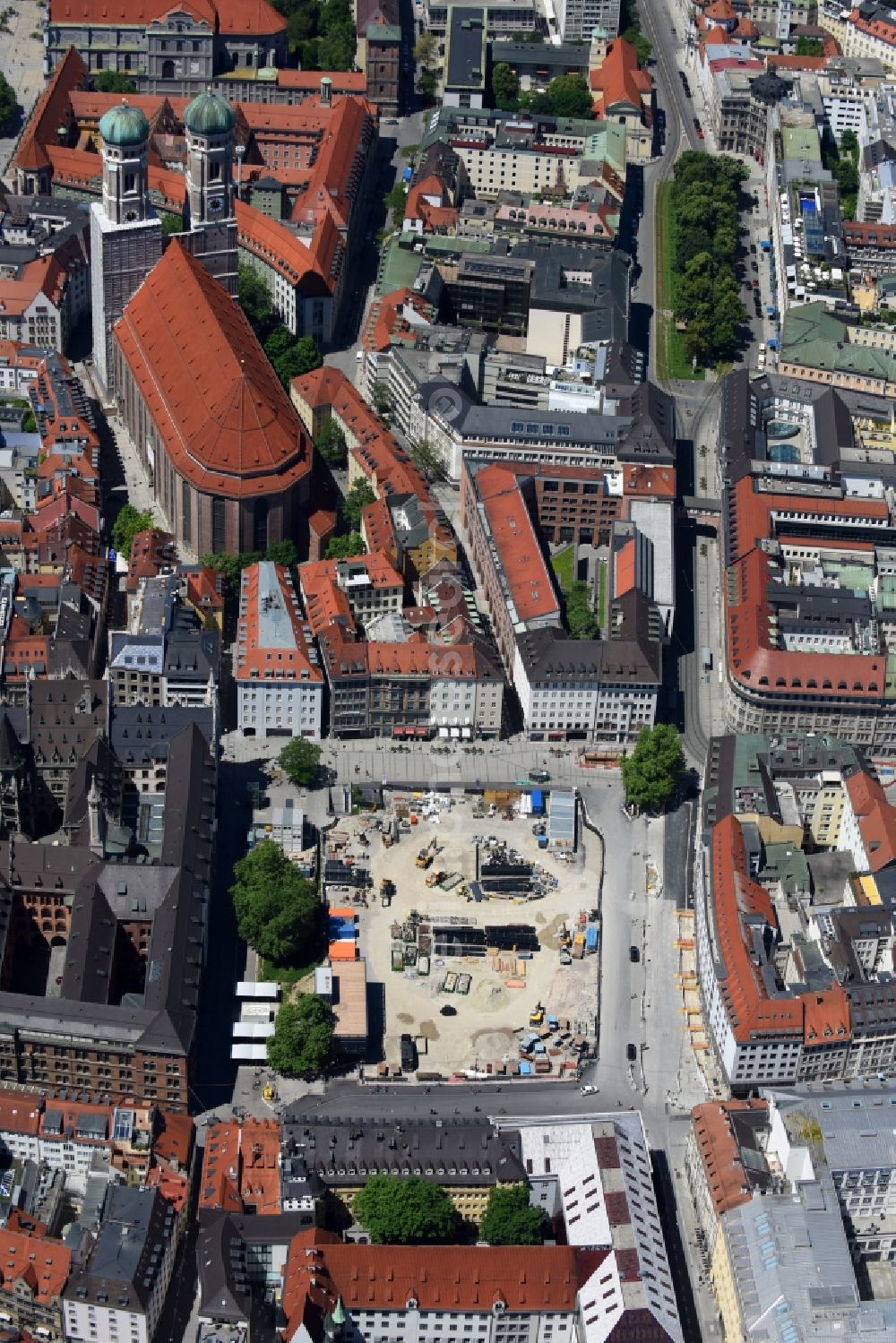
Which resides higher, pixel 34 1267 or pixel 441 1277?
pixel 34 1267

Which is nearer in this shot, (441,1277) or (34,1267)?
(441,1277)

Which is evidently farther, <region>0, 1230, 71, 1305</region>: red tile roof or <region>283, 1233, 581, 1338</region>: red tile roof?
<region>0, 1230, 71, 1305</region>: red tile roof

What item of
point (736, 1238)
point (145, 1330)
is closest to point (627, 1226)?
point (736, 1238)

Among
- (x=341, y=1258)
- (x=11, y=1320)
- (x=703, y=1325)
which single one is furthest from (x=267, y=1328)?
(x=703, y=1325)

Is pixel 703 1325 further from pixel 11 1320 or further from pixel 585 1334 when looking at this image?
pixel 11 1320

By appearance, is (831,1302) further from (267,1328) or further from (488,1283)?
(267,1328)

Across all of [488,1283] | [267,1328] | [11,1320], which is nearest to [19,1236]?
[11,1320]

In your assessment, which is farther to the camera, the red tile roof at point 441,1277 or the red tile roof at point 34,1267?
the red tile roof at point 34,1267
